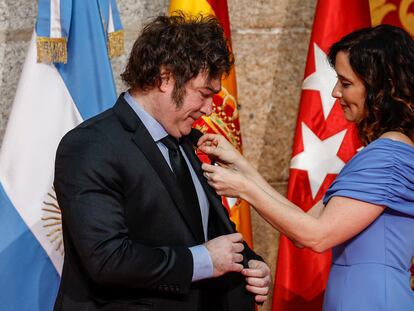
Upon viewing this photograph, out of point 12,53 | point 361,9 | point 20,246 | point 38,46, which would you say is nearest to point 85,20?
point 38,46

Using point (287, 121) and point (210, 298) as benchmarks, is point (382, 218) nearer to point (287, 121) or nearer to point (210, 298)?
point (210, 298)

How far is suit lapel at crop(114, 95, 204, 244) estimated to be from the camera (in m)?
1.78

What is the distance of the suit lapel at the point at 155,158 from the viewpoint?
178 centimetres

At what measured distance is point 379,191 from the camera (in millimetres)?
1901

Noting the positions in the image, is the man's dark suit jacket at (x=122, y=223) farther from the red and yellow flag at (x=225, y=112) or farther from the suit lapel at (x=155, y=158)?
the red and yellow flag at (x=225, y=112)

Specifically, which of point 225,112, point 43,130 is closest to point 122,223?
point 43,130

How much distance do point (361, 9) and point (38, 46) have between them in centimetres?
142

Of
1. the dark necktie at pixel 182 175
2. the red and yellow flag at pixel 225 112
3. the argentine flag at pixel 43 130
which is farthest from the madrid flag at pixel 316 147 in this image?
the dark necktie at pixel 182 175

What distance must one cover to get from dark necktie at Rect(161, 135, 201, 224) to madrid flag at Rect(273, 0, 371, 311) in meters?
1.13

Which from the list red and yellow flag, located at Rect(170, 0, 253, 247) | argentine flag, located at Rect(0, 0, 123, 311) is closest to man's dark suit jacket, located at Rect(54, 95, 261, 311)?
argentine flag, located at Rect(0, 0, 123, 311)

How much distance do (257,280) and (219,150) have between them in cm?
42

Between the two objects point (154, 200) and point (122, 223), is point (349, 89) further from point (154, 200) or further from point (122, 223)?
point (122, 223)

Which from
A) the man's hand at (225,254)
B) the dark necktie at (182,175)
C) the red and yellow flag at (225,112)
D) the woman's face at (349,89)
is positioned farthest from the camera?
the red and yellow flag at (225,112)

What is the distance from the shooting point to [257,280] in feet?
6.28
